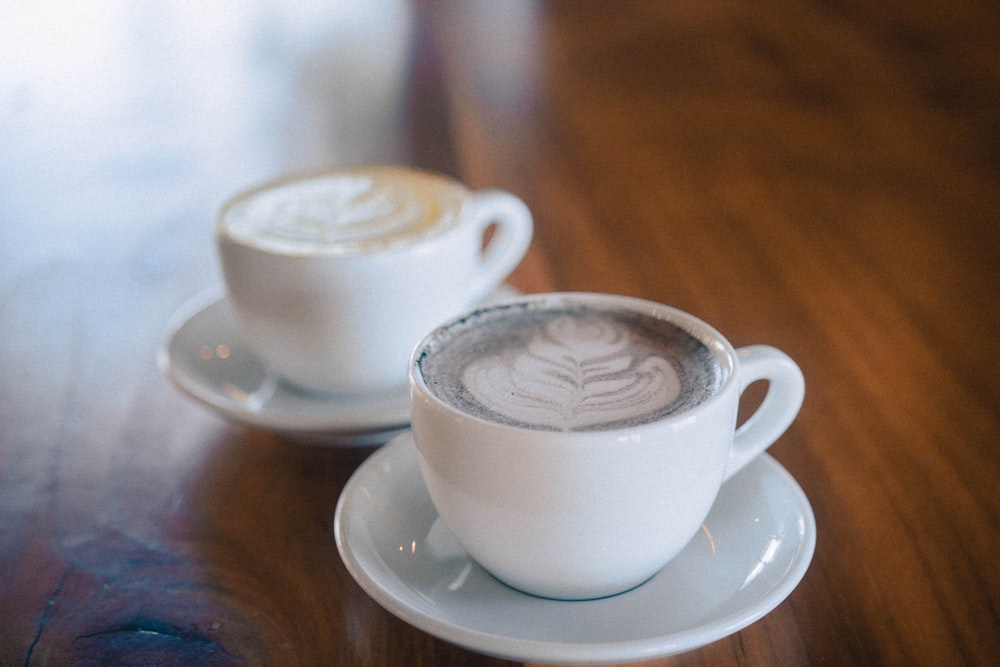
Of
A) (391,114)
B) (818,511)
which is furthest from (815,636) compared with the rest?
(391,114)

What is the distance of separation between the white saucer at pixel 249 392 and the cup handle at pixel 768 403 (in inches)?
8.6

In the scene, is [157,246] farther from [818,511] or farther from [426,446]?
[818,511]

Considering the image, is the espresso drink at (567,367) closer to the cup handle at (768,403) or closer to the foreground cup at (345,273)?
the cup handle at (768,403)

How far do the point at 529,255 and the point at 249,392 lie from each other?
298 millimetres

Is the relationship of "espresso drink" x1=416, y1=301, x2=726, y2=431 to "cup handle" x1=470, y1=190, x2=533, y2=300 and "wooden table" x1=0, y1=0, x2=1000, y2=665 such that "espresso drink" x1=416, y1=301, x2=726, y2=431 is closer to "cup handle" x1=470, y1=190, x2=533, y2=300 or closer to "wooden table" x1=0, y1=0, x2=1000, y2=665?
"wooden table" x1=0, y1=0, x2=1000, y2=665

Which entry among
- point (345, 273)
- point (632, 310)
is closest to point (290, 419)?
point (345, 273)

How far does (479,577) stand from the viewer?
0.54 m

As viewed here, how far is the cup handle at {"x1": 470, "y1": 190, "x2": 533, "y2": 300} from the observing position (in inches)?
32.8

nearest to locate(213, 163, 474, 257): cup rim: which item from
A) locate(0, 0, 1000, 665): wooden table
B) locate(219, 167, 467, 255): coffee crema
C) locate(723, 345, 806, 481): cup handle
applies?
locate(219, 167, 467, 255): coffee crema

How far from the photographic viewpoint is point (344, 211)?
2.57 feet

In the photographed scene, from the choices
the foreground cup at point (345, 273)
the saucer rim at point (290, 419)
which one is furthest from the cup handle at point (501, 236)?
the saucer rim at point (290, 419)

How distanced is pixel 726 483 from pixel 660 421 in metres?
0.13

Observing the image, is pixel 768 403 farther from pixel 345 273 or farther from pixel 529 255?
pixel 529 255

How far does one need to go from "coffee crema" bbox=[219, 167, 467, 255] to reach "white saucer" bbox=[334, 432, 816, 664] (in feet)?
0.65
